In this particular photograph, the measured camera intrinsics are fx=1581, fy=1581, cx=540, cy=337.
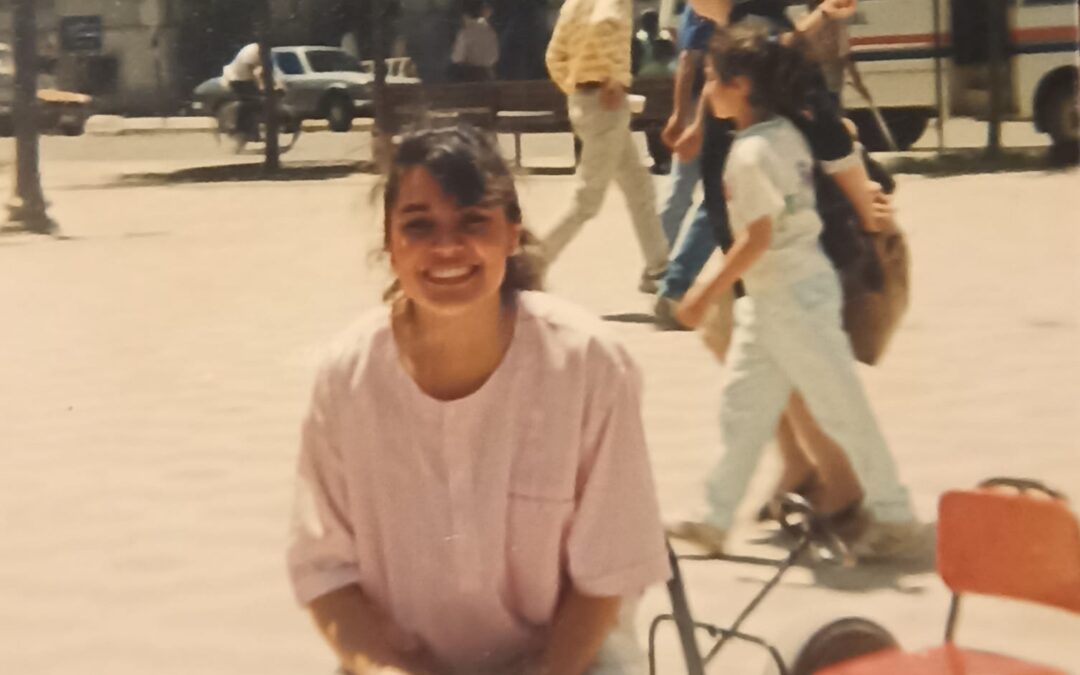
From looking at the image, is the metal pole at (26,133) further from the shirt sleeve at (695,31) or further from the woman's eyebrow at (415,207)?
the woman's eyebrow at (415,207)

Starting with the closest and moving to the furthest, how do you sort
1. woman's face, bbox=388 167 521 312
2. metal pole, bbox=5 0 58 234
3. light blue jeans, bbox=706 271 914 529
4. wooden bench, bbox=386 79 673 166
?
woman's face, bbox=388 167 521 312, wooden bench, bbox=386 79 673 166, light blue jeans, bbox=706 271 914 529, metal pole, bbox=5 0 58 234

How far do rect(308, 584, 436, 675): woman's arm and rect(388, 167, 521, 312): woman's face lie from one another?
9.3 inches

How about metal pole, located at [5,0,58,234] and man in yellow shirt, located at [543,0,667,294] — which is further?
metal pole, located at [5,0,58,234]

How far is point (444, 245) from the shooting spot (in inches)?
45.9

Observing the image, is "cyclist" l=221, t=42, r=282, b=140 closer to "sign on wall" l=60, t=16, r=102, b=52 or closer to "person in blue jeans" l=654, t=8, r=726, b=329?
"sign on wall" l=60, t=16, r=102, b=52

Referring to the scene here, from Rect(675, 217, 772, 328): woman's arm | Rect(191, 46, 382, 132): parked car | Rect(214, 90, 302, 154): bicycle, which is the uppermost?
→ Rect(191, 46, 382, 132): parked car

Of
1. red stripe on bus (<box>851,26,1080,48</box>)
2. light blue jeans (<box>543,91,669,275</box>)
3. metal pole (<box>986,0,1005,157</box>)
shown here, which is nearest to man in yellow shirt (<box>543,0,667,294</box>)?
light blue jeans (<box>543,91,669,275</box>)

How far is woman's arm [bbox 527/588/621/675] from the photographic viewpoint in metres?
1.18

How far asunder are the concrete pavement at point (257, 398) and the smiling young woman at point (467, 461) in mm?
651

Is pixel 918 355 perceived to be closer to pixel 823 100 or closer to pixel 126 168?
pixel 823 100

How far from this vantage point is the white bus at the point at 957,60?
1986 millimetres

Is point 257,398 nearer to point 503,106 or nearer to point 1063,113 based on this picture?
point 503,106

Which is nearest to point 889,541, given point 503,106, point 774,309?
point 774,309

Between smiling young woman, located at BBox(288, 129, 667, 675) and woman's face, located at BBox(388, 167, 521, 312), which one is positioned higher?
woman's face, located at BBox(388, 167, 521, 312)
